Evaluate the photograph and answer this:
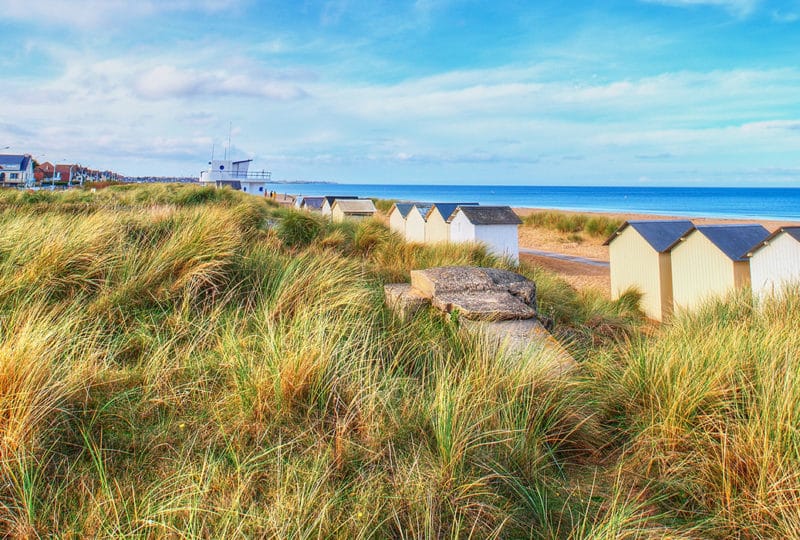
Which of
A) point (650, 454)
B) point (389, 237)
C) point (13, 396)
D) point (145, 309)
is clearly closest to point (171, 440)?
point (13, 396)

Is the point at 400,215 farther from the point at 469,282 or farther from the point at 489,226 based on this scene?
the point at 469,282

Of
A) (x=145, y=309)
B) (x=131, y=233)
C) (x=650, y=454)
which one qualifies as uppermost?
(x=131, y=233)

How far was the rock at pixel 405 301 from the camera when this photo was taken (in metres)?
4.45

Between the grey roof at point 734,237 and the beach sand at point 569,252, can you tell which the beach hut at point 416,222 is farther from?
the grey roof at point 734,237

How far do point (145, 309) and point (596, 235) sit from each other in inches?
1219

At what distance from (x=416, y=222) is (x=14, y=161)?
7105 centimetres

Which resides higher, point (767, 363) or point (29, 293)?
point (29, 293)

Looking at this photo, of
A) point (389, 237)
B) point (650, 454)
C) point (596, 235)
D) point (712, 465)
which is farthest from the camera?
point (596, 235)

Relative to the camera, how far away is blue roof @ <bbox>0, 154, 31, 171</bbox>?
64744mm

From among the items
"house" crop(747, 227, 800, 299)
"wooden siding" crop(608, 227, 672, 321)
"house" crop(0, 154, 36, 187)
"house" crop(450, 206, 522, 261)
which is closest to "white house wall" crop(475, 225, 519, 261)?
"house" crop(450, 206, 522, 261)

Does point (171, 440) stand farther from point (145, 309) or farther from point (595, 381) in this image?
point (595, 381)

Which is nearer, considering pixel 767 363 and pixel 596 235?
pixel 767 363

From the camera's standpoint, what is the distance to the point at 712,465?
2287 mm

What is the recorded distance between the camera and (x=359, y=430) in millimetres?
2477
